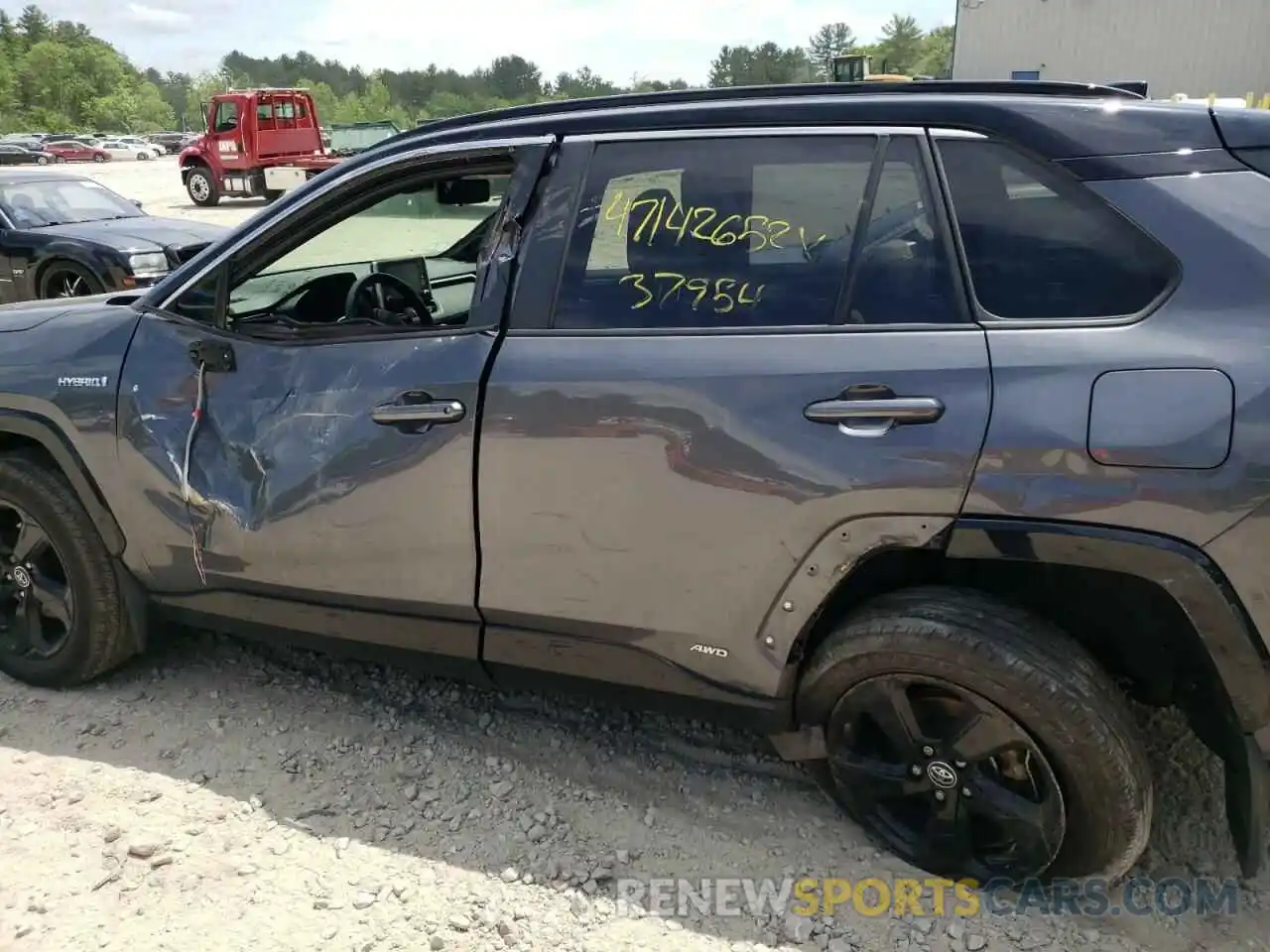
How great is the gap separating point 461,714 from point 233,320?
1.35 meters

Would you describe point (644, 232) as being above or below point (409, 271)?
above

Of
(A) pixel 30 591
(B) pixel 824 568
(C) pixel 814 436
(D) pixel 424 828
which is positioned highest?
(C) pixel 814 436

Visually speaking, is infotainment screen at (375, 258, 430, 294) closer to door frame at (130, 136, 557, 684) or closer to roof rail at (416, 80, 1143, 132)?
door frame at (130, 136, 557, 684)

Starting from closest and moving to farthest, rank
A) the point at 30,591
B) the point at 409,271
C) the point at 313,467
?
the point at 313,467 → the point at 30,591 → the point at 409,271

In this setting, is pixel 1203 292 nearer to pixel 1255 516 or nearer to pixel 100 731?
pixel 1255 516

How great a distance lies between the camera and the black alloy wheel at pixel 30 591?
302 centimetres

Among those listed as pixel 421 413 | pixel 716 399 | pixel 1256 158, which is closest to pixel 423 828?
pixel 421 413

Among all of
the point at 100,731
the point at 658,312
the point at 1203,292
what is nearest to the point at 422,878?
the point at 100,731

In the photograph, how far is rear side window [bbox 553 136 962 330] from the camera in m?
2.06

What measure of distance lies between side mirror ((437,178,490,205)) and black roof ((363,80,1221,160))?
6.7 inches

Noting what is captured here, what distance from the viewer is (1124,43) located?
27.0 meters

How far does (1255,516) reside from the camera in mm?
1756

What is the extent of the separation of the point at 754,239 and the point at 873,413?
0.52m

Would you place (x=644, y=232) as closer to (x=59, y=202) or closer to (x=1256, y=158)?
(x=1256, y=158)
